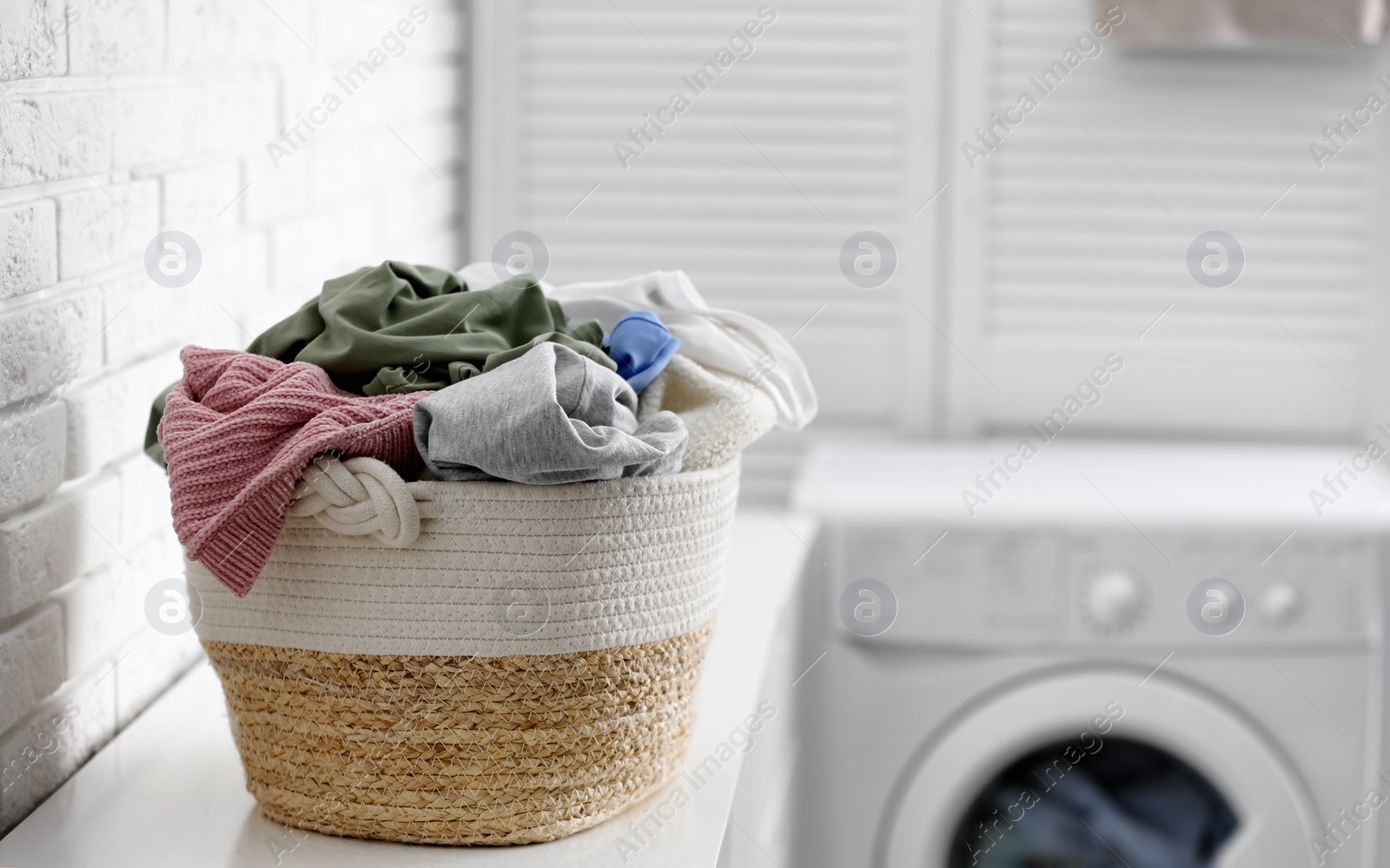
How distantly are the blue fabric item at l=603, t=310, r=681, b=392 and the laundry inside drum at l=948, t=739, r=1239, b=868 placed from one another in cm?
88

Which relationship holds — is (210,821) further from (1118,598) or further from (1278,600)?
(1278,600)

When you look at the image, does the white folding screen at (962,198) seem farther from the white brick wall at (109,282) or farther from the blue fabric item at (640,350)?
the blue fabric item at (640,350)

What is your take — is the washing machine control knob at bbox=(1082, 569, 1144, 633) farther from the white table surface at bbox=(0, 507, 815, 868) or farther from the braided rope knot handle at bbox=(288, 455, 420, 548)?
the braided rope knot handle at bbox=(288, 455, 420, 548)

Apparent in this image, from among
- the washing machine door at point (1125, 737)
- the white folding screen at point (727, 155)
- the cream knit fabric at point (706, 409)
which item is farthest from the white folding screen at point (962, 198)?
the cream knit fabric at point (706, 409)

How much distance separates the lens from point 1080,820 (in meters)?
1.51

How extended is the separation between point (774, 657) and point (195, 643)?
0.52 m

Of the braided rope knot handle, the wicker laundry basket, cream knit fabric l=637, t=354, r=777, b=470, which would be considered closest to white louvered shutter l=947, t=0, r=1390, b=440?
cream knit fabric l=637, t=354, r=777, b=470

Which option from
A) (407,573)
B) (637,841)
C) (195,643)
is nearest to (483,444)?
(407,573)

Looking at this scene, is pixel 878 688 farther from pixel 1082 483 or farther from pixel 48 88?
pixel 48 88

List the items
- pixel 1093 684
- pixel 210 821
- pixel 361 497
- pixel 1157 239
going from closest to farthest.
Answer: pixel 361 497, pixel 210 821, pixel 1093 684, pixel 1157 239

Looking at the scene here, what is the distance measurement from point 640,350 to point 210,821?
0.40 metres

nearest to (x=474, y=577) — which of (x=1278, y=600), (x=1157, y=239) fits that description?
(x=1278, y=600)

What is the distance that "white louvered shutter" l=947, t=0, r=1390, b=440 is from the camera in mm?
1791

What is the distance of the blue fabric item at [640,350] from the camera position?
82cm
